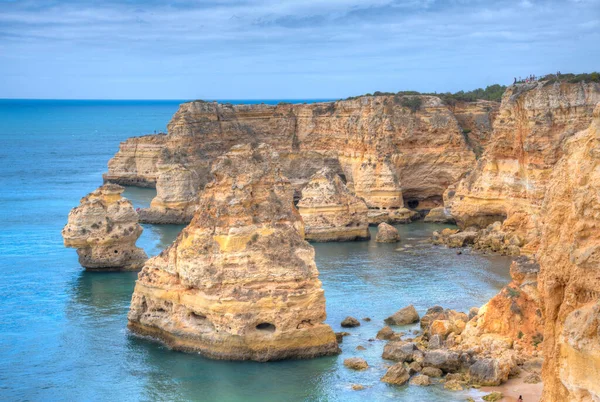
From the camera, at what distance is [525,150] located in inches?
1747

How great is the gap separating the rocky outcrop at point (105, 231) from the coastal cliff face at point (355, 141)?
679 inches

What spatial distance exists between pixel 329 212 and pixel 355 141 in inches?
488

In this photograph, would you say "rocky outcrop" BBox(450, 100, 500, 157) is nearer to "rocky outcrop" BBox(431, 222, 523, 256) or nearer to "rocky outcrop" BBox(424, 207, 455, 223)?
"rocky outcrop" BBox(424, 207, 455, 223)

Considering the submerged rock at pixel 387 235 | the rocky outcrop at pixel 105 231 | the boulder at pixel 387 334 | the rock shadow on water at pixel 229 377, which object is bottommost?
the rock shadow on water at pixel 229 377

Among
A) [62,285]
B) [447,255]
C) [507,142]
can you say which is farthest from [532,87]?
[62,285]

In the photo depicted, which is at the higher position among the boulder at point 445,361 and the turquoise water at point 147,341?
the boulder at point 445,361

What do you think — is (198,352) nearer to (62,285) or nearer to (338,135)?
(62,285)

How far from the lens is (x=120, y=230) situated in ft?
127

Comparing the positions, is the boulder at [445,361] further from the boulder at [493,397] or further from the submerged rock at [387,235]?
the submerged rock at [387,235]

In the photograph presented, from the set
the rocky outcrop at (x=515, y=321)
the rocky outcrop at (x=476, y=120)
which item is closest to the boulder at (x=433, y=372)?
the rocky outcrop at (x=515, y=321)

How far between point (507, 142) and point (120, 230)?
2127 centimetres

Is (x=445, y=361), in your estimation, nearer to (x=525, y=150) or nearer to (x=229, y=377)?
(x=229, y=377)

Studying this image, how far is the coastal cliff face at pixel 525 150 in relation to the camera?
142ft

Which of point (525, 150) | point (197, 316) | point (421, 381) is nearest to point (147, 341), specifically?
point (197, 316)
